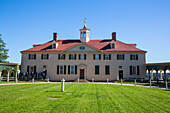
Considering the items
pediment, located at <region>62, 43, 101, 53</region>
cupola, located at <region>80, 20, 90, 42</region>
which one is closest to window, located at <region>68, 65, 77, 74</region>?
pediment, located at <region>62, 43, 101, 53</region>

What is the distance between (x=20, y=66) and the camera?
33.2 meters

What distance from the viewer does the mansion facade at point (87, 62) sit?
31.5 m

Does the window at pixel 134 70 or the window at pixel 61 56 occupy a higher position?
the window at pixel 61 56

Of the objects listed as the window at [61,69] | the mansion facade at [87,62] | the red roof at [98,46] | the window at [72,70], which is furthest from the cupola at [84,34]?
the window at [61,69]

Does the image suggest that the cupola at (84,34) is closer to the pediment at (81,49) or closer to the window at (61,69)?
the pediment at (81,49)

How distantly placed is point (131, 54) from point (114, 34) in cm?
658

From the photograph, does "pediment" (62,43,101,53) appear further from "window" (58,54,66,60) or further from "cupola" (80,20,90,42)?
"cupola" (80,20,90,42)

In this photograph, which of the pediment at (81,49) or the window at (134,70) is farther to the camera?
the pediment at (81,49)

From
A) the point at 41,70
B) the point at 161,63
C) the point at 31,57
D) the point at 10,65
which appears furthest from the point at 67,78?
the point at 161,63

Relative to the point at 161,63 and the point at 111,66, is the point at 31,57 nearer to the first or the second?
the point at 111,66

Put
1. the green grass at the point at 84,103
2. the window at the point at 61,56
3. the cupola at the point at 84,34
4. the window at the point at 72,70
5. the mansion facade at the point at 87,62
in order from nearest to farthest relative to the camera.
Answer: the green grass at the point at 84,103 → the mansion facade at the point at 87,62 → the window at the point at 72,70 → the window at the point at 61,56 → the cupola at the point at 84,34

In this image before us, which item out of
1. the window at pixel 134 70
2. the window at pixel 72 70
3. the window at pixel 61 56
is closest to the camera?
the window at pixel 134 70

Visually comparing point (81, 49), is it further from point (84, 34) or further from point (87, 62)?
point (84, 34)

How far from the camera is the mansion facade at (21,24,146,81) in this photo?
31.5 meters
